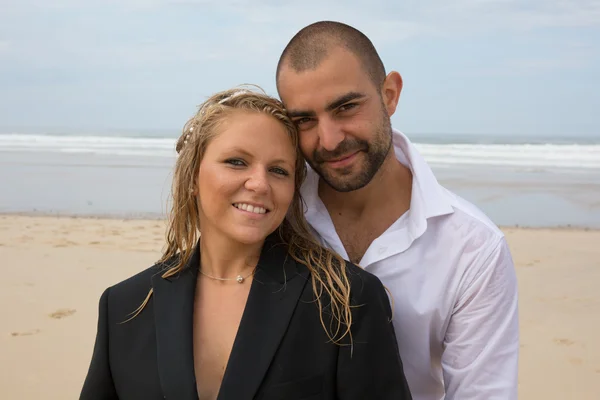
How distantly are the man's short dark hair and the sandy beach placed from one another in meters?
3.32

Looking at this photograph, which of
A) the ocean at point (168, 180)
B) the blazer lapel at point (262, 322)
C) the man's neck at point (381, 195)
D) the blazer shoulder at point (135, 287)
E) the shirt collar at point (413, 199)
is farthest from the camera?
the ocean at point (168, 180)

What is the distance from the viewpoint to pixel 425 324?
2.88 m

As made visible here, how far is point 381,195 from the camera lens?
3.23 m

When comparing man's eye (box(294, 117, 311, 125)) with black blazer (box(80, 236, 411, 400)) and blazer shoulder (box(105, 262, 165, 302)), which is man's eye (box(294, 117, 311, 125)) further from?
blazer shoulder (box(105, 262, 165, 302))

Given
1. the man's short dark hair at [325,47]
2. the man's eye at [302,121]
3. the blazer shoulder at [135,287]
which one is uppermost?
the man's short dark hair at [325,47]

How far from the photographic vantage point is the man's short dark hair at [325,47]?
2.90 m

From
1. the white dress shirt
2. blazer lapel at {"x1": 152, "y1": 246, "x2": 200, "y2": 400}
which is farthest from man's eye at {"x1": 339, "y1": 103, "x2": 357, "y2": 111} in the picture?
blazer lapel at {"x1": 152, "y1": 246, "x2": 200, "y2": 400}

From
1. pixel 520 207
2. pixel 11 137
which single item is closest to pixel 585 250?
pixel 520 207

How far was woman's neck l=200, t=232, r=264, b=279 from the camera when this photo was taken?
99.3 inches

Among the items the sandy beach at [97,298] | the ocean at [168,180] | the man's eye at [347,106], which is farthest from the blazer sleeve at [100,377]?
the ocean at [168,180]

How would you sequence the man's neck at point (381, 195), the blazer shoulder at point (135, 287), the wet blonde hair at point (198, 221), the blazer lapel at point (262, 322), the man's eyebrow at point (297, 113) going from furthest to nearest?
the man's neck at point (381, 195) → the man's eyebrow at point (297, 113) → the blazer shoulder at point (135, 287) → the wet blonde hair at point (198, 221) → the blazer lapel at point (262, 322)

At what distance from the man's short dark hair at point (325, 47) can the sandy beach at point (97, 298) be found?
332 cm

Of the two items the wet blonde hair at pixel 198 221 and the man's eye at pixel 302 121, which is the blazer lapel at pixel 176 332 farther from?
the man's eye at pixel 302 121

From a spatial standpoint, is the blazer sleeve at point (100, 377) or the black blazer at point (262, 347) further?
the blazer sleeve at point (100, 377)
